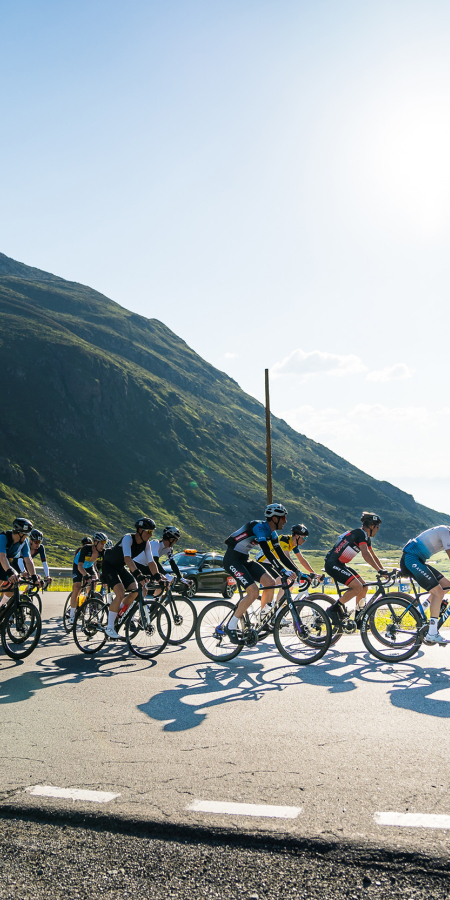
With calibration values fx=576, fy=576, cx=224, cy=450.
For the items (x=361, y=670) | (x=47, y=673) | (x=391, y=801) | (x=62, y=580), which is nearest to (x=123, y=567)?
(x=47, y=673)

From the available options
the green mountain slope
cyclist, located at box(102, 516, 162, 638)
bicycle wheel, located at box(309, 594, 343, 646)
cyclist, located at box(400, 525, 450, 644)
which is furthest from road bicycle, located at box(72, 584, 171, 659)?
the green mountain slope

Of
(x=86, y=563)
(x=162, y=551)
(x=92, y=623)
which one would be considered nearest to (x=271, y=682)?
(x=92, y=623)

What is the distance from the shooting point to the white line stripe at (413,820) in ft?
11.7

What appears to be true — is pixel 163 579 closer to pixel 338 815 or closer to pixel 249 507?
pixel 338 815

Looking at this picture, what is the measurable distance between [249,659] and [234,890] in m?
6.54

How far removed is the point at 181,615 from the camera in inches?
422

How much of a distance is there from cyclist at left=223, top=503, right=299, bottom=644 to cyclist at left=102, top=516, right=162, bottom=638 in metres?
1.57

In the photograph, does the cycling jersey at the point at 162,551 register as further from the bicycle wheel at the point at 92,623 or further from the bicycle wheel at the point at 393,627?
the bicycle wheel at the point at 393,627

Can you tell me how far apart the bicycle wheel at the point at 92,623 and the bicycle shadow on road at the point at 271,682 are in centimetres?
219

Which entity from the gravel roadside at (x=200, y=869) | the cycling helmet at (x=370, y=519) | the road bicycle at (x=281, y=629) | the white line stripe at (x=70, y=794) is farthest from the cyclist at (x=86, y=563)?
the gravel roadside at (x=200, y=869)

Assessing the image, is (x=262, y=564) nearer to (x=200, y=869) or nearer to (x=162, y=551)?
(x=162, y=551)

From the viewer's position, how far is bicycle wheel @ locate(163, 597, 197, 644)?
1065 centimetres

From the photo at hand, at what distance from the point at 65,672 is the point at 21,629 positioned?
158cm

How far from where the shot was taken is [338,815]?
371cm
